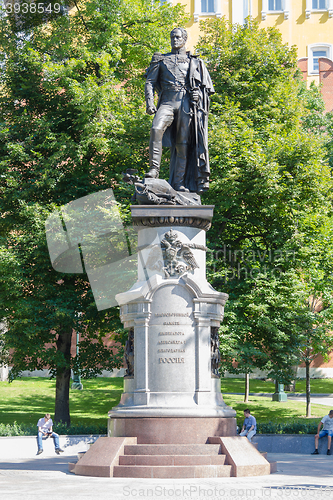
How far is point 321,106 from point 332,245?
14.9m

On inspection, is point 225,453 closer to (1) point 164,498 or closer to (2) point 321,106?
(1) point 164,498

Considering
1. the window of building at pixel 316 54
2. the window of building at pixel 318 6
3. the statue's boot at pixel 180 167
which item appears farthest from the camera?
the window of building at pixel 318 6

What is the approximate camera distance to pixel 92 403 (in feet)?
91.5

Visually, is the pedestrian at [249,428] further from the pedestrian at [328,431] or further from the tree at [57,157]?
the tree at [57,157]

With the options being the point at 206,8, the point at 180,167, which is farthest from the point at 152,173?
the point at 206,8

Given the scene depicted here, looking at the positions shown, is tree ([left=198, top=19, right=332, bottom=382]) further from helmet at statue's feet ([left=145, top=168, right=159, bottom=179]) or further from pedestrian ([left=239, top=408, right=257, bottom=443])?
helmet at statue's feet ([left=145, top=168, right=159, bottom=179])

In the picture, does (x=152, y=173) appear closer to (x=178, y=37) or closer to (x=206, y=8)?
(x=178, y=37)

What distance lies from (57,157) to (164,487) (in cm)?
1496

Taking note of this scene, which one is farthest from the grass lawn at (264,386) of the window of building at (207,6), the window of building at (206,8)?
the window of building at (207,6)

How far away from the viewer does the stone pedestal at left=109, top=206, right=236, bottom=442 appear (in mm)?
10672

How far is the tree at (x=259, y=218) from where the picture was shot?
21094 mm

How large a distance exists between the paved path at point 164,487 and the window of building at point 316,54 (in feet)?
136

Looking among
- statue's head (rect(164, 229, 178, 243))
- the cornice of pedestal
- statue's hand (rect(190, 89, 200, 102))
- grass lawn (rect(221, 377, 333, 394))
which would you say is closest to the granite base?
statue's head (rect(164, 229, 178, 243))

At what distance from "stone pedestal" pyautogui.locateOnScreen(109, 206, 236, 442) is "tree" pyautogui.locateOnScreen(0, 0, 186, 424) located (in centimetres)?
937
